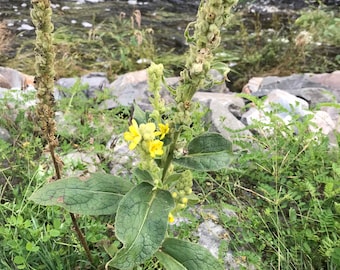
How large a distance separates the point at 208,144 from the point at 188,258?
1.09ft

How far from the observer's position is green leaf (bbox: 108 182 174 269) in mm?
1114

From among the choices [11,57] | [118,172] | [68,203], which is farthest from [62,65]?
[68,203]

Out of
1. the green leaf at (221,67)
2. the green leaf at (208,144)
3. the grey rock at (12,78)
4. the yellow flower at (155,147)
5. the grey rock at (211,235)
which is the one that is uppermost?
the green leaf at (221,67)

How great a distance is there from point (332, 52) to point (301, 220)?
3668 millimetres

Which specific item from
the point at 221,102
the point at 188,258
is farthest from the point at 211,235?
the point at 221,102

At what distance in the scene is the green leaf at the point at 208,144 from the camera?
1293mm

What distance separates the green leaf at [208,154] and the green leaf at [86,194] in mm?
211

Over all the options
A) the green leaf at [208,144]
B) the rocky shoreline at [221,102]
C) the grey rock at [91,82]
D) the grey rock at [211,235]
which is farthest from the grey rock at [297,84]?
the green leaf at [208,144]

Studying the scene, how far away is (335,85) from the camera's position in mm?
3893

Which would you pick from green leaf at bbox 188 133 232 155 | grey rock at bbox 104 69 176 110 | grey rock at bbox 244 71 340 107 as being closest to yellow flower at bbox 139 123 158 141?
green leaf at bbox 188 133 232 155

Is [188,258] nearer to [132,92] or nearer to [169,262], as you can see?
[169,262]

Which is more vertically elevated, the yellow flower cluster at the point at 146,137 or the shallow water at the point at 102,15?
the yellow flower cluster at the point at 146,137

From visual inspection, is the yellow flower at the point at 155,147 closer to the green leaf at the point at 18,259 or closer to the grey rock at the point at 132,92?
the green leaf at the point at 18,259

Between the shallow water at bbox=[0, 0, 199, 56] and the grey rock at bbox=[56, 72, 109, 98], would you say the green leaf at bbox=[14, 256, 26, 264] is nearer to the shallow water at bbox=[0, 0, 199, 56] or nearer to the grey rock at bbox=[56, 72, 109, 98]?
the grey rock at bbox=[56, 72, 109, 98]
